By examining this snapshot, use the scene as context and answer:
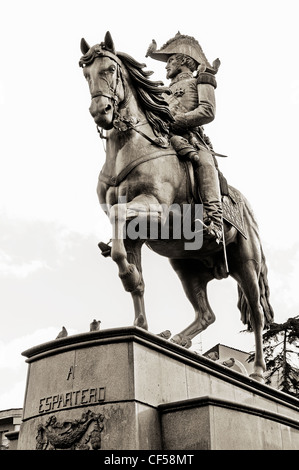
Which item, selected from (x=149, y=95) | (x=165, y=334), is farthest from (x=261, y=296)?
(x=149, y=95)

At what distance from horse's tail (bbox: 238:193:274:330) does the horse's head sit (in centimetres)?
345

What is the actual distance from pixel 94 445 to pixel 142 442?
51 centimetres

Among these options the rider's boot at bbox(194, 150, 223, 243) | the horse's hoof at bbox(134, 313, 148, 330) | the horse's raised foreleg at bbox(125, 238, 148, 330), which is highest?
the rider's boot at bbox(194, 150, 223, 243)

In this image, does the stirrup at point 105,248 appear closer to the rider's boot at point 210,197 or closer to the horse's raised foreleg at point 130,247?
the horse's raised foreleg at point 130,247

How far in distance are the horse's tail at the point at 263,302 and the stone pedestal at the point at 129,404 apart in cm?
359

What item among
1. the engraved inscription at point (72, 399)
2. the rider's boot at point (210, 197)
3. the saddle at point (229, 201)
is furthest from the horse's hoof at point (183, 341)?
the engraved inscription at point (72, 399)

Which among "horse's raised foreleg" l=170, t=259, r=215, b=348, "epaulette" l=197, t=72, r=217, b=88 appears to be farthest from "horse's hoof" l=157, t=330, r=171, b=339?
"epaulette" l=197, t=72, r=217, b=88

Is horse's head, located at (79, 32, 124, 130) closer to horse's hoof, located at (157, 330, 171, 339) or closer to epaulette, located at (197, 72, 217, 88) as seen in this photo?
epaulette, located at (197, 72, 217, 88)

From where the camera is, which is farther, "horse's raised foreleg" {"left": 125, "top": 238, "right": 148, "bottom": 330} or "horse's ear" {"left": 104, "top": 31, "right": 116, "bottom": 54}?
"horse's ear" {"left": 104, "top": 31, "right": 116, "bottom": 54}

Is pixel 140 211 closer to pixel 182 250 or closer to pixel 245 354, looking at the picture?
pixel 182 250

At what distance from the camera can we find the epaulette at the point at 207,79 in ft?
37.8

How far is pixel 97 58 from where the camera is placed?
975 cm

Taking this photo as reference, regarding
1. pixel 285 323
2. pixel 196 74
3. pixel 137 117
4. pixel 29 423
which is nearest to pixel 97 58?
pixel 137 117

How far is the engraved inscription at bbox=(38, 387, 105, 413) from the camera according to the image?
7.54 meters
